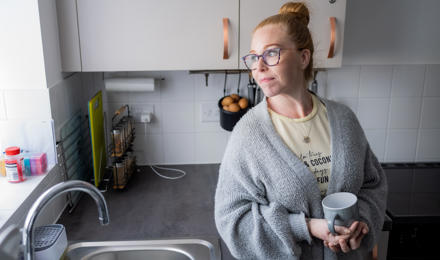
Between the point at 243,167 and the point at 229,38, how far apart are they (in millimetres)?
753

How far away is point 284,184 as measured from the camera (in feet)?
3.64

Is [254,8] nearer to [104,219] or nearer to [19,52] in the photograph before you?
[19,52]

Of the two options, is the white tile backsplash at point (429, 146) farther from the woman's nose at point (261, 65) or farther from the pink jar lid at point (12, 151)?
the pink jar lid at point (12, 151)

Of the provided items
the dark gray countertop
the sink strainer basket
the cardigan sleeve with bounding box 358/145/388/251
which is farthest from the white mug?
the sink strainer basket

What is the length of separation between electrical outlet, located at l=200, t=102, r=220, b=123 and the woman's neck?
90 cm

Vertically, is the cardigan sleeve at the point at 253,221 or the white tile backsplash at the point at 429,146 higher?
the cardigan sleeve at the point at 253,221

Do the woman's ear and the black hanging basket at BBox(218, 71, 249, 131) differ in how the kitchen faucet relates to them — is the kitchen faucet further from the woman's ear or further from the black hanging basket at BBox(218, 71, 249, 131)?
the black hanging basket at BBox(218, 71, 249, 131)

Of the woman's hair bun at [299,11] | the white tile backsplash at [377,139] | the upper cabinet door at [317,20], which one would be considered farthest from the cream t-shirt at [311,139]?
the white tile backsplash at [377,139]

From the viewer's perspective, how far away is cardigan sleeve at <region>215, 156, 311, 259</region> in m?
1.10

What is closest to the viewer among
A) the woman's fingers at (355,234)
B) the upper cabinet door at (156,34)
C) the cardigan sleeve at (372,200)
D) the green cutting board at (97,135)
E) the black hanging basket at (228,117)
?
the woman's fingers at (355,234)

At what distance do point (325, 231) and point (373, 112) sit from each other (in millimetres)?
1240

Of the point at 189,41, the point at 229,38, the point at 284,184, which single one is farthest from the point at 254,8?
the point at 284,184

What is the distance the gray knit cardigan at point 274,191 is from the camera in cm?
111

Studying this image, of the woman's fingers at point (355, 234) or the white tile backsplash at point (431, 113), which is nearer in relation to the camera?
the woman's fingers at point (355, 234)
